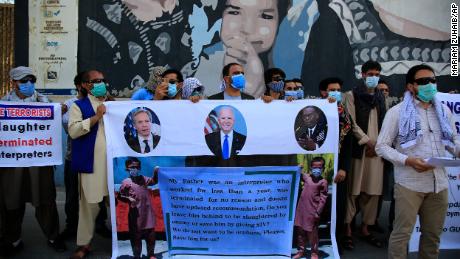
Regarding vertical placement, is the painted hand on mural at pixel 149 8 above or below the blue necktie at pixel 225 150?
above

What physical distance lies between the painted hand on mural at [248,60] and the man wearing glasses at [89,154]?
3.52 metres

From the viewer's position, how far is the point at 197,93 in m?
5.23

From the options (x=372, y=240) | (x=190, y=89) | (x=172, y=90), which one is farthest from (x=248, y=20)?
(x=372, y=240)

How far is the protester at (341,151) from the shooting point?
15.9 ft

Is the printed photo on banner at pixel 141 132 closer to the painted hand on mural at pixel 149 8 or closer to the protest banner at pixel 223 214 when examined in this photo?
the protest banner at pixel 223 214

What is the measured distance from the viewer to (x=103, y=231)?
18.3 feet

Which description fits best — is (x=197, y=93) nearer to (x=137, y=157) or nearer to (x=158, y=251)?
(x=137, y=157)

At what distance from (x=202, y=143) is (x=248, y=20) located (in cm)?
381

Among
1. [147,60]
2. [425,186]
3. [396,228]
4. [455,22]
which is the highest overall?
[455,22]

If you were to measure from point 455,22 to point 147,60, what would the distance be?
501 centimetres

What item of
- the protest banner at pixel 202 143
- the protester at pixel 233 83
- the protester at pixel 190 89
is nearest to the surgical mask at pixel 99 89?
the protest banner at pixel 202 143

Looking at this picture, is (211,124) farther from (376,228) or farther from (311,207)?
(376,228)

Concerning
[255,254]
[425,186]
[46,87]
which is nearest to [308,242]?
[255,254]

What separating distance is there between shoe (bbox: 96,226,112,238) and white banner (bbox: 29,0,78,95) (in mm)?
3072
